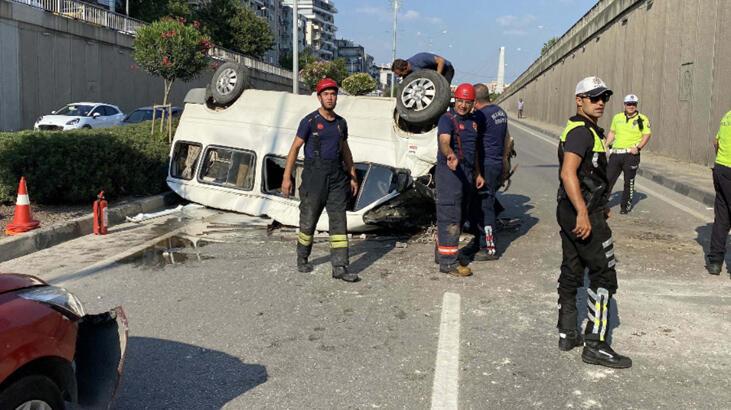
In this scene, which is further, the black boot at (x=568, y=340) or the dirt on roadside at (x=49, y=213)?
the dirt on roadside at (x=49, y=213)

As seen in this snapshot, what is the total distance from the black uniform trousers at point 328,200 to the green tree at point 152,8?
163ft

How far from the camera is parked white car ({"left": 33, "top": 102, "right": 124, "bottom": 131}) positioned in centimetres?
2142

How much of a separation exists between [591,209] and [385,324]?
5.74ft

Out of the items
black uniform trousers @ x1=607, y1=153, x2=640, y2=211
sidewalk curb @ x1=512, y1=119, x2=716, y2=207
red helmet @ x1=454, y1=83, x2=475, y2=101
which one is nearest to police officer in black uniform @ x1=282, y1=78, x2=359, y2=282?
red helmet @ x1=454, y1=83, x2=475, y2=101

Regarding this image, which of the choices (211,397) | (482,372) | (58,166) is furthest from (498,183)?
(58,166)

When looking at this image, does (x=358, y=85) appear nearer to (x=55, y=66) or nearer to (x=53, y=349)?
(x=55, y=66)

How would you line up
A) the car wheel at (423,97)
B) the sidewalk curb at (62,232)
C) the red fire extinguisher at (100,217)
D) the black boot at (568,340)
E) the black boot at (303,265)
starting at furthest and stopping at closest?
the red fire extinguisher at (100,217) < the car wheel at (423,97) < the sidewalk curb at (62,232) < the black boot at (303,265) < the black boot at (568,340)

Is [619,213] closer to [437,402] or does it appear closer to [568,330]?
[568,330]

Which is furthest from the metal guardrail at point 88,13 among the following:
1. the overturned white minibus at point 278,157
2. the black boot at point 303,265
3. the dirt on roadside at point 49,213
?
the black boot at point 303,265

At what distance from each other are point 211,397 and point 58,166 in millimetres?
6257

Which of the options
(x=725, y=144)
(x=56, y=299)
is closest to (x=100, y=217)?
(x=56, y=299)

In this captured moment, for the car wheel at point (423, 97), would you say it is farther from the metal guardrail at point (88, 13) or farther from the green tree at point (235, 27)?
the green tree at point (235, 27)

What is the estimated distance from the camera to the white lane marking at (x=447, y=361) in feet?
12.0

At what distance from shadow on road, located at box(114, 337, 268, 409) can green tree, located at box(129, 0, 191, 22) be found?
51.5 meters
